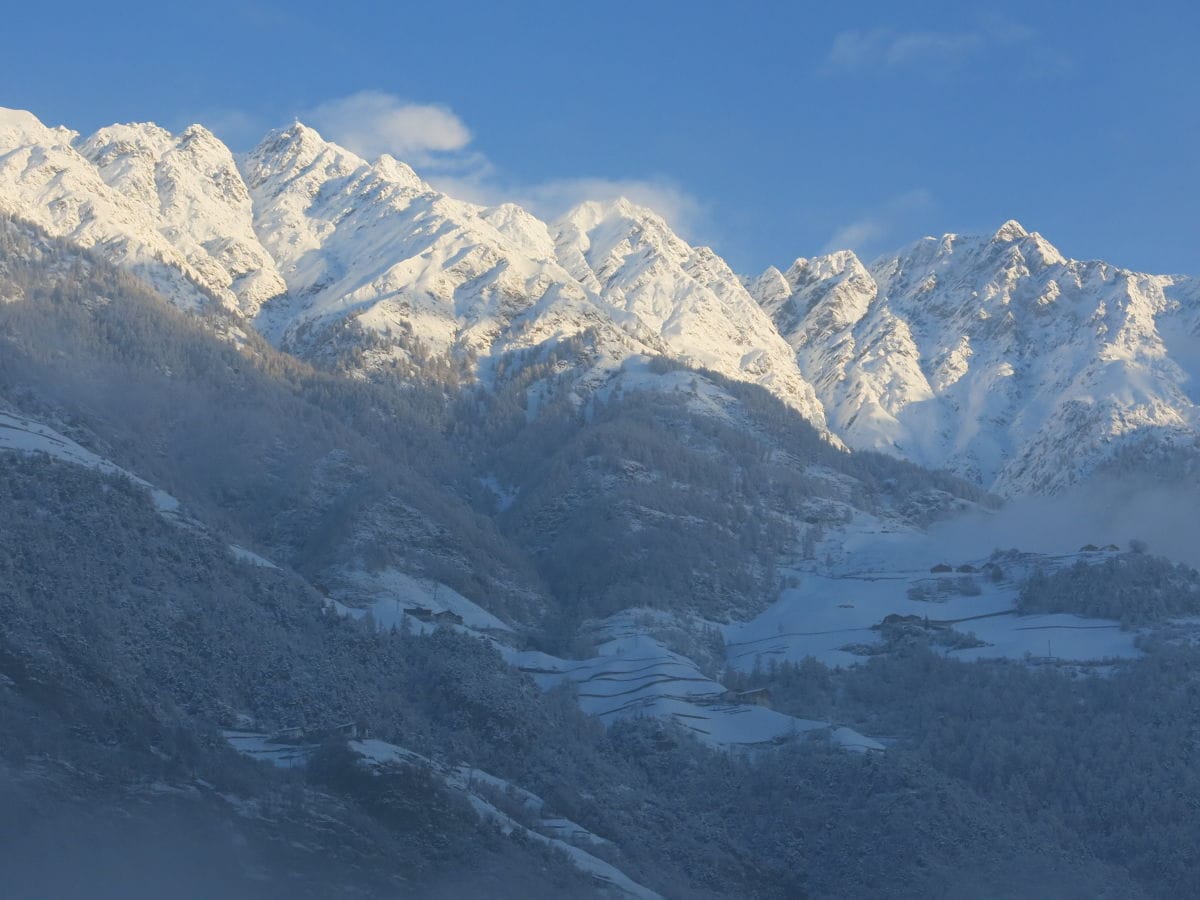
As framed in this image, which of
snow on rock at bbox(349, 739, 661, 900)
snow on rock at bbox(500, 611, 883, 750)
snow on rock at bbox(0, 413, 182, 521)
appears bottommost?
snow on rock at bbox(349, 739, 661, 900)

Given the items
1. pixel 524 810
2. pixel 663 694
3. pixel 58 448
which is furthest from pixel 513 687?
pixel 58 448

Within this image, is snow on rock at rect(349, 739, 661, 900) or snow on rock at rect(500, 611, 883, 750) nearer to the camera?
snow on rock at rect(349, 739, 661, 900)

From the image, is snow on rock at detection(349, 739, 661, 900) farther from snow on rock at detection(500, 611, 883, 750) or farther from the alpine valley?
snow on rock at detection(500, 611, 883, 750)

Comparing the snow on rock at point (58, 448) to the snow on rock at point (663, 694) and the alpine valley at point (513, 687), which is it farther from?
the snow on rock at point (663, 694)

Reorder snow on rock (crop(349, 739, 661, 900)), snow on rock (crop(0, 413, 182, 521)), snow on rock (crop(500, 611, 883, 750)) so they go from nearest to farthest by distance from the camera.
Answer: snow on rock (crop(349, 739, 661, 900))
snow on rock (crop(500, 611, 883, 750))
snow on rock (crop(0, 413, 182, 521))

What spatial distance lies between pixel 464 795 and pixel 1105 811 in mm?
46573

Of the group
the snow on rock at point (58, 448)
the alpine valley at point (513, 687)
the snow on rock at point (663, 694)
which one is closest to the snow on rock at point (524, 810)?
the alpine valley at point (513, 687)

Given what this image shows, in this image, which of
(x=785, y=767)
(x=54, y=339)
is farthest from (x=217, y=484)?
(x=785, y=767)

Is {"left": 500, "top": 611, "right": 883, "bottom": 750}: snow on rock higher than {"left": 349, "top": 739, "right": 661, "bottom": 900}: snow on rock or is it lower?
higher

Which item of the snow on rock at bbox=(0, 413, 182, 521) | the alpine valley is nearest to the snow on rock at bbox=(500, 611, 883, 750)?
the alpine valley

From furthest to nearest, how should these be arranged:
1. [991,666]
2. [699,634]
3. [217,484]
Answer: [217,484]
[699,634]
[991,666]

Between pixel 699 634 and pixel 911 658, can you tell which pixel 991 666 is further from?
pixel 699 634

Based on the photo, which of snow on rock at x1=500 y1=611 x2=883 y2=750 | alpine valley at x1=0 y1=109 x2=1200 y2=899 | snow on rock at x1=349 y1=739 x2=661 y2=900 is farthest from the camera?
snow on rock at x1=500 y1=611 x2=883 y2=750

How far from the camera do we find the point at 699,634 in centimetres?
17012
